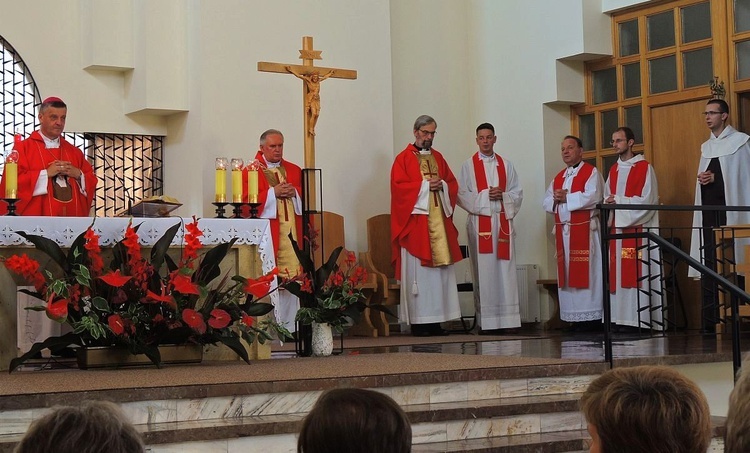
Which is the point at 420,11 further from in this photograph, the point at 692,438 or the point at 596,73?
the point at 692,438

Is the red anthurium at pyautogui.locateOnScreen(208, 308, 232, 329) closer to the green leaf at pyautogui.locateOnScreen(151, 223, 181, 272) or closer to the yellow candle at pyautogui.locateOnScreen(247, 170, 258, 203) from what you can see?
the green leaf at pyautogui.locateOnScreen(151, 223, 181, 272)

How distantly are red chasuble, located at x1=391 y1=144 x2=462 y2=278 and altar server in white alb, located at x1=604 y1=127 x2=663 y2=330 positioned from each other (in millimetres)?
1424

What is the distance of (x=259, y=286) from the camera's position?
6.63 meters

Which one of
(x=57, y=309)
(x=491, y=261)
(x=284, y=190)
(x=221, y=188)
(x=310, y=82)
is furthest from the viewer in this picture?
(x=491, y=261)

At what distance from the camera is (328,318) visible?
7.28m

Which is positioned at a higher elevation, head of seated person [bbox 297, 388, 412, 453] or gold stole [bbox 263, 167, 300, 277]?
gold stole [bbox 263, 167, 300, 277]

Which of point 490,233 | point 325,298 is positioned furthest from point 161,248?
point 490,233

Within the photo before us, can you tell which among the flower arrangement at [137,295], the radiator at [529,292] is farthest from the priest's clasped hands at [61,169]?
the radiator at [529,292]

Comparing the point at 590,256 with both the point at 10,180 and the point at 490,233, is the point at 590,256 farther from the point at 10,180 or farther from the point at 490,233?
the point at 10,180

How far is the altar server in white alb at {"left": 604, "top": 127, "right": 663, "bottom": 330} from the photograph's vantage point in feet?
31.8

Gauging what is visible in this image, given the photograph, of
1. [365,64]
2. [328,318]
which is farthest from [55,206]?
[365,64]

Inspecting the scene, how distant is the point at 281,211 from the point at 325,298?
195cm

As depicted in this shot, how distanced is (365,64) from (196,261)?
13.7ft

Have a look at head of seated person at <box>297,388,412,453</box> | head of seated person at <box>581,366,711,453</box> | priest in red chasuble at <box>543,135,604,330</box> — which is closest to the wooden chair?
priest in red chasuble at <box>543,135,604,330</box>
